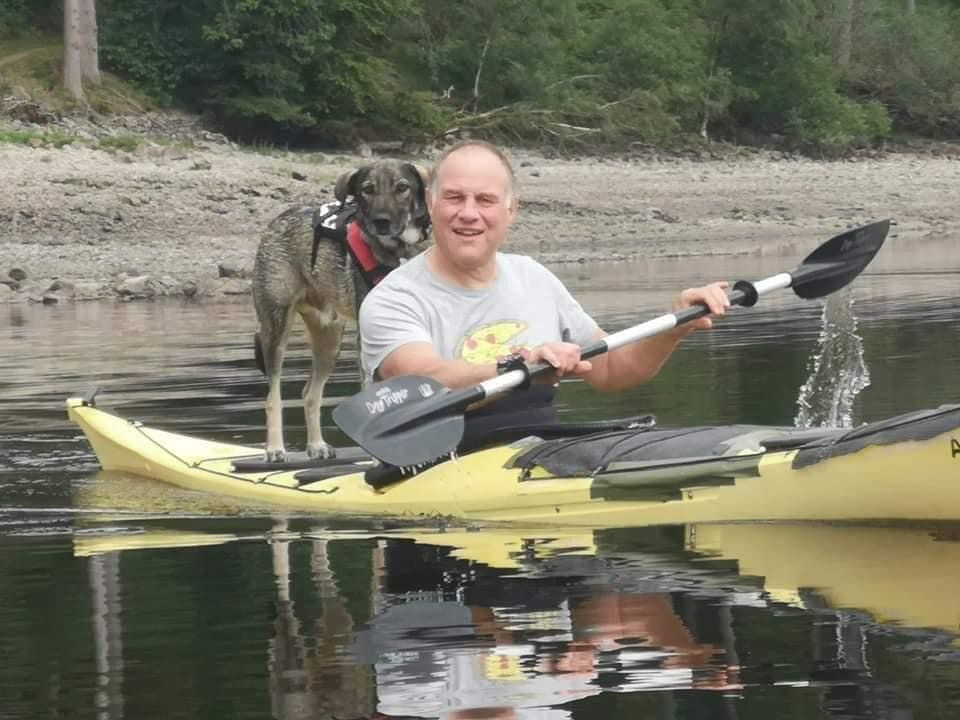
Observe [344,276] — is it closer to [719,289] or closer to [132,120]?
[719,289]

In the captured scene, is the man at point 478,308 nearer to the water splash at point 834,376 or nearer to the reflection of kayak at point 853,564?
the reflection of kayak at point 853,564

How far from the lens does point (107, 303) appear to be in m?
20.0

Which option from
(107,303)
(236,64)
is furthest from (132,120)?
(107,303)

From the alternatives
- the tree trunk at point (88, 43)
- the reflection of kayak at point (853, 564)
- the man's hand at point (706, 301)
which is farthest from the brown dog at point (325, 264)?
the tree trunk at point (88, 43)

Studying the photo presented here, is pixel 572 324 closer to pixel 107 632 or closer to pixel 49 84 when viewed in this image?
pixel 107 632

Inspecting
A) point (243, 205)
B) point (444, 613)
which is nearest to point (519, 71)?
point (243, 205)

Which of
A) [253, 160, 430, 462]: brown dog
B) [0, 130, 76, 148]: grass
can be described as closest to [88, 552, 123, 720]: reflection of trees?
[253, 160, 430, 462]: brown dog

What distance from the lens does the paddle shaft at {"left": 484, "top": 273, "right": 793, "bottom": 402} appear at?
6410 millimetres

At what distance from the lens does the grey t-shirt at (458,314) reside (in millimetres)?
6668

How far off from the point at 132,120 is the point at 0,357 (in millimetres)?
20167

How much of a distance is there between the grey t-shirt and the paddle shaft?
10.0 inches

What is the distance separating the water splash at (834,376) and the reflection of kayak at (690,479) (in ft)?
9.08

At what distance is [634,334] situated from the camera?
6637mm

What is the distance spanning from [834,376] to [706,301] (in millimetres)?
5174
